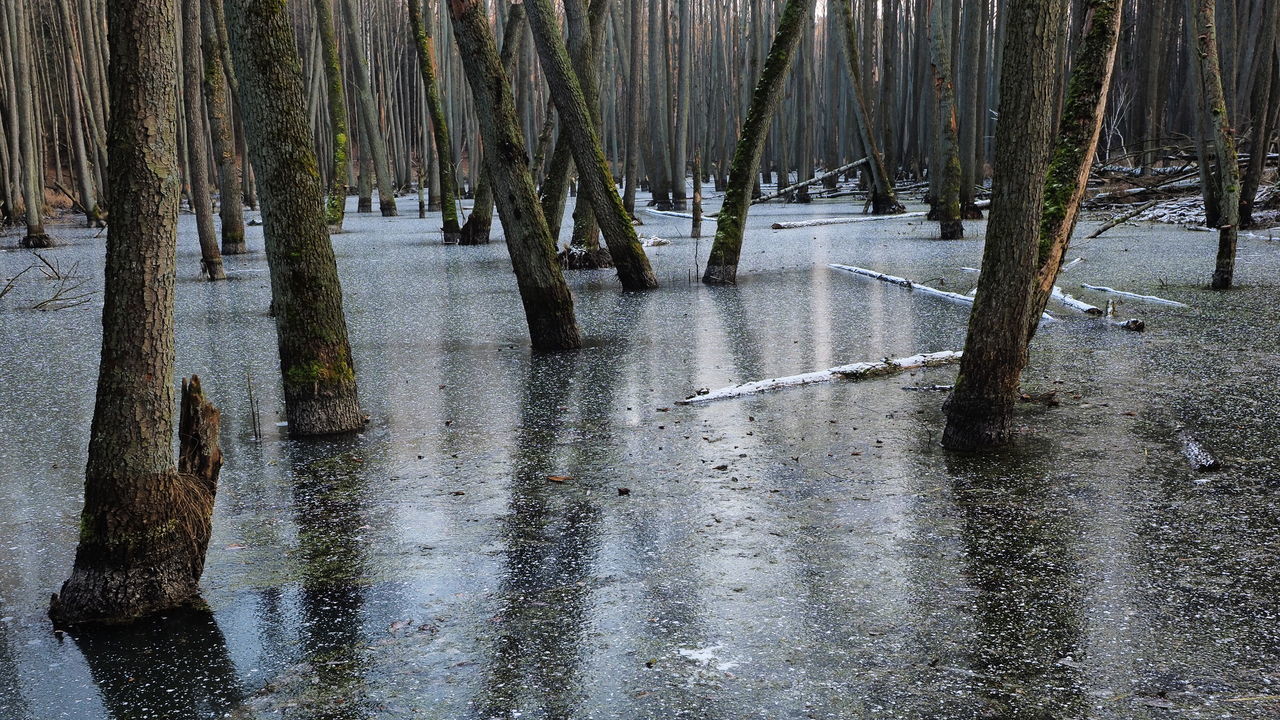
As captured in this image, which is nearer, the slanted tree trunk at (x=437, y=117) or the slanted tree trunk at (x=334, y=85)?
the slanted tree trunk at (x=437, y=117)

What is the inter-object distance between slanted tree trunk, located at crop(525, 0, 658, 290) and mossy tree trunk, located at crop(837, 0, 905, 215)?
7.84 m

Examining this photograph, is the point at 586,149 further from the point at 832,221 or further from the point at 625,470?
the point at 832,221

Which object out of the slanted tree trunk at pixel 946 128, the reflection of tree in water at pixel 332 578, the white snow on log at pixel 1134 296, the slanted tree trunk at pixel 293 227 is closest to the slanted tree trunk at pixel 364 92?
the slanted tree trunk at pixel 946 128

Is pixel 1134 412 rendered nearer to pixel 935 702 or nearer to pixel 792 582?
pixel 792 582

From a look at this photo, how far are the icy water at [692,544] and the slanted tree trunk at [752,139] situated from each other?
111 inches

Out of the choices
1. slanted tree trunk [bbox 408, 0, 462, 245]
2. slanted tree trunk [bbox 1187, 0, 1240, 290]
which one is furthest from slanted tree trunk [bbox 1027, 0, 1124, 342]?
slanted tree trunk [bbox 408, 0, 462, 245]

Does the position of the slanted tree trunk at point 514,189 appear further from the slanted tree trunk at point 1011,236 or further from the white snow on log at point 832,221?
the white snow on log at point 832,221

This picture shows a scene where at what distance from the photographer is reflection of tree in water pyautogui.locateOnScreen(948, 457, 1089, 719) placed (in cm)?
236

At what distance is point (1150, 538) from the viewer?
10.7ft

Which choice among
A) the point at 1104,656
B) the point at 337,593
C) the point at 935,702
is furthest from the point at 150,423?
the point at 1104,656

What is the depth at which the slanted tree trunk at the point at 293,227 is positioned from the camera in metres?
4.48

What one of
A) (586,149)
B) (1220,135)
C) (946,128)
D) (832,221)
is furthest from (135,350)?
(832,221)

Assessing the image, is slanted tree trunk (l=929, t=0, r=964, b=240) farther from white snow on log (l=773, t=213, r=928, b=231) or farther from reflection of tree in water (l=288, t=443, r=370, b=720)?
reflection of tree in water (l=288, t=443, r=370, b=720)

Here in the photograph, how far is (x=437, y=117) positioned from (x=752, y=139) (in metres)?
6.01
